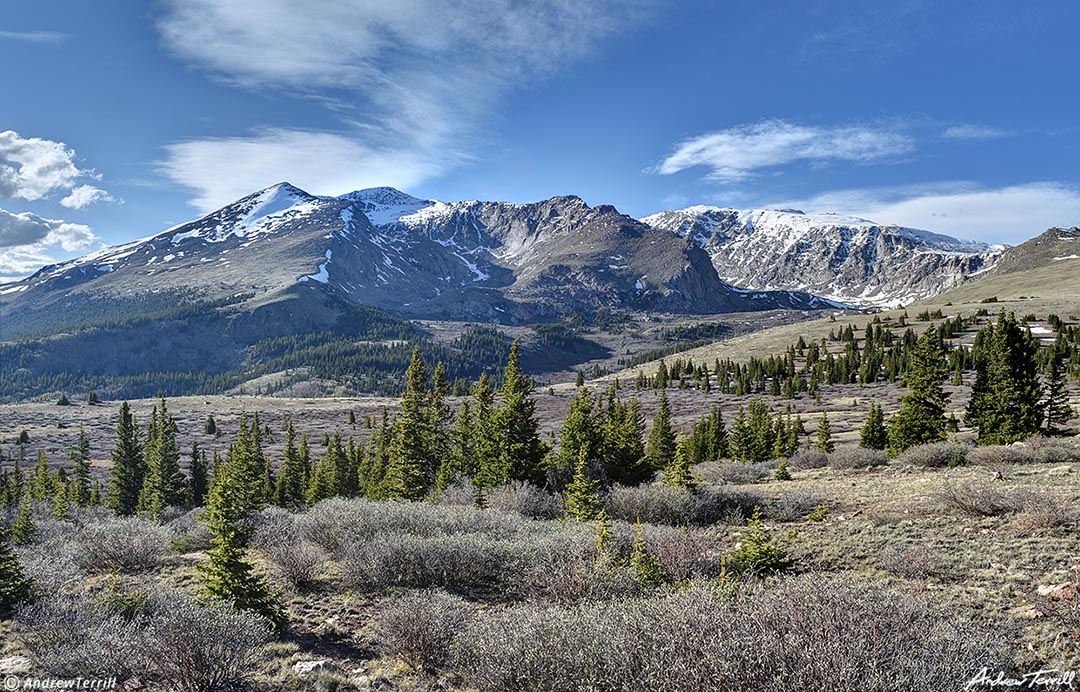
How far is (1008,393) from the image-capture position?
28.5 metres

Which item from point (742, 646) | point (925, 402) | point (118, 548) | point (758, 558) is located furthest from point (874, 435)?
point (118, 548)

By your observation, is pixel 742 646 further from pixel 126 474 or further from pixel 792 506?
pixel 126 474

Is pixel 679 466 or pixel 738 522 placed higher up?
pixel 679 466

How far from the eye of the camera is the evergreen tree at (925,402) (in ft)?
105

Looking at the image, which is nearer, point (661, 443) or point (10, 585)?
point (10, 585)

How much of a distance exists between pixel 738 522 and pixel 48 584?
52.4 feet

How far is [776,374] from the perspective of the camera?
111812mm

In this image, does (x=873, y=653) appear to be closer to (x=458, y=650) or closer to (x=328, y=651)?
(x=458, y=650)

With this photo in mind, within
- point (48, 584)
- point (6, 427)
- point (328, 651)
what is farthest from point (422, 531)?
point (6, 427)

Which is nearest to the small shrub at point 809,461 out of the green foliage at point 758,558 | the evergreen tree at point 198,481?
the green foliage at point 758,558

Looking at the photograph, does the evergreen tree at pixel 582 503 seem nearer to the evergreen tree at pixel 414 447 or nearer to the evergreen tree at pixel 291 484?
the evergreen tree at pixel 414 447

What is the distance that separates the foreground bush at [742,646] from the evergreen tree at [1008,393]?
28689mm
